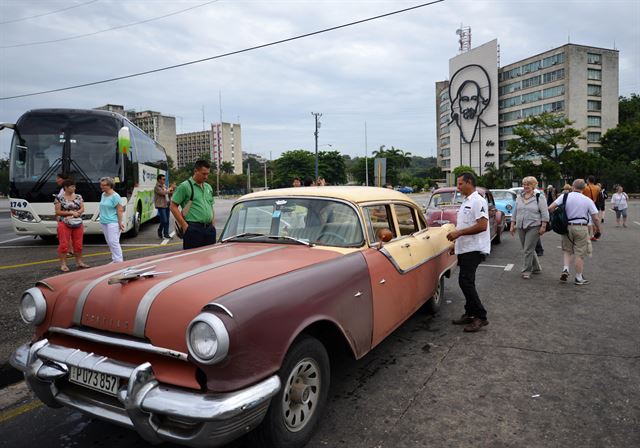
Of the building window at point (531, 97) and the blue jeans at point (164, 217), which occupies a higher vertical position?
the building window at point (531, 97)

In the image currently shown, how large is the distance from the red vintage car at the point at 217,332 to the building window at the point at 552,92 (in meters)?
87.2

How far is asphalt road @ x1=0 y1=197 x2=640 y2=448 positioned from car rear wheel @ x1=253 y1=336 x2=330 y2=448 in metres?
0.22

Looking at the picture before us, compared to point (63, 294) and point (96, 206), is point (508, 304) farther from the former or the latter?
point (96, 206)

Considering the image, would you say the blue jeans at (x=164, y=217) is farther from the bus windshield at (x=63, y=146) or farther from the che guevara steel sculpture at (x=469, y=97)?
the che guevara steel sculpture at (x=469, y=97)

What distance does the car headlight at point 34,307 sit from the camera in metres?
2.89

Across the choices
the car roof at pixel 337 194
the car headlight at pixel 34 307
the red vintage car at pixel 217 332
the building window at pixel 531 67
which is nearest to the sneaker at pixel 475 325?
the red vintage car at pixel 217 332

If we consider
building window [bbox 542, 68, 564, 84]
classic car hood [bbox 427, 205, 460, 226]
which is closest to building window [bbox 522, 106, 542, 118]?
building window [bbox 542, 68, 564, 84]

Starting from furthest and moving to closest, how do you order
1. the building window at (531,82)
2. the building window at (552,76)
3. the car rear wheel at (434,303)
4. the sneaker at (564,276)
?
1. the building window at (531,82)
2. the building window at (552,76)
3. the sneaker at (564,276)
4. the car rear wheel at (434,303)

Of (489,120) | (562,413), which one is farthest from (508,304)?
(489,120)

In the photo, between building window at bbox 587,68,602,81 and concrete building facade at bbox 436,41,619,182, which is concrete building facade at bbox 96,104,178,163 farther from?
building window at bbox 587,68,602,81

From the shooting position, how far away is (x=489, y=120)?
292 ft

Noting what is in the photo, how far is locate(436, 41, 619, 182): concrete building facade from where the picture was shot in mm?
75812

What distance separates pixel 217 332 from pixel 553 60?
92.0 metres

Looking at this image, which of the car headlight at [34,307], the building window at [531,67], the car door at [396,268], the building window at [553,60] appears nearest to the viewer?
the car headlight at [34,307]
